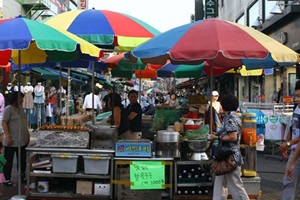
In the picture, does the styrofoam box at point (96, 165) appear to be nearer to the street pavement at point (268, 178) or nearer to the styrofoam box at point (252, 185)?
the street pavement at point (268, 178)

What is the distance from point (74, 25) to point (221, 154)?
4.41 m

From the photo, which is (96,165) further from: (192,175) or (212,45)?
(212,45)

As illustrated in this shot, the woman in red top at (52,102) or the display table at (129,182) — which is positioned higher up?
the woman in red top at (52,102)

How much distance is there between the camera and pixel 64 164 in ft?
21.7

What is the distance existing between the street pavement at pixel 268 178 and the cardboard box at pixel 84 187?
4.07ft

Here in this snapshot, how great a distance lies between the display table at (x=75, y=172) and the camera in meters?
6.56

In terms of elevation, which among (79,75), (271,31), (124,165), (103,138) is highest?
(271,31)

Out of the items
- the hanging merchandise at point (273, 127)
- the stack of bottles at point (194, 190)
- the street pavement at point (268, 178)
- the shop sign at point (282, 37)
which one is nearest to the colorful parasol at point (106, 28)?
the stack of bottles at point (194, 190)

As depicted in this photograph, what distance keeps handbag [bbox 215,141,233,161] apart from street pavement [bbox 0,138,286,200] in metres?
2.07

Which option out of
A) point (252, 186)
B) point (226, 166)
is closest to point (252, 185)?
point (252, 186)

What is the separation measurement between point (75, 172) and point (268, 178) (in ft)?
14.3

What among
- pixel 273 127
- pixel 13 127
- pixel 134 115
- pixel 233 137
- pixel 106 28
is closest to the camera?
pixel 233 137

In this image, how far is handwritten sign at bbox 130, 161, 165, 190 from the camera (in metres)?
6.38

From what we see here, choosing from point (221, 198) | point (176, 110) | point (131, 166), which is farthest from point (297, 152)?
point (176, 110)
